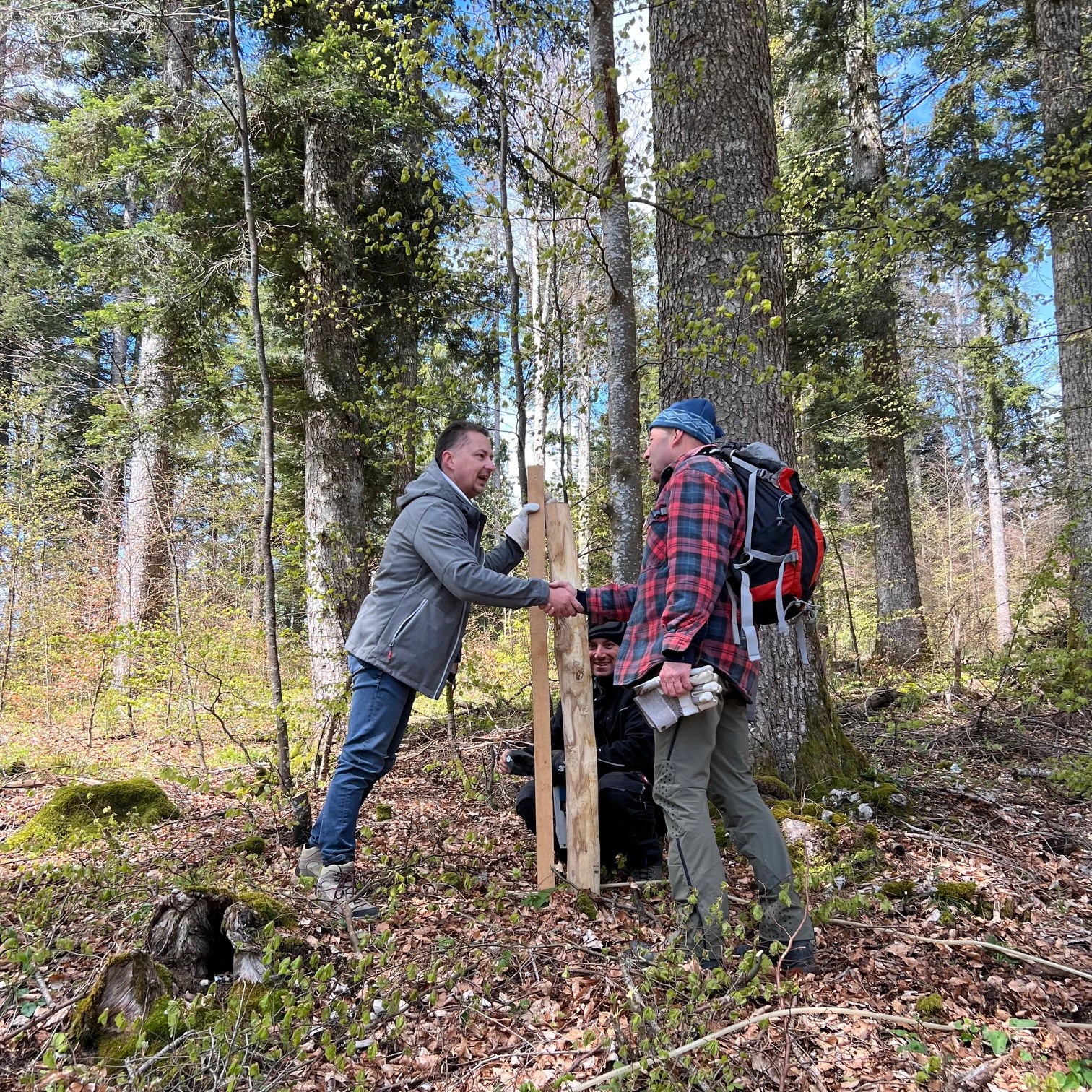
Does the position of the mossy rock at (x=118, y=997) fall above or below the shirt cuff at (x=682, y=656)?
below

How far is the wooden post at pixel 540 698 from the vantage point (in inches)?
132

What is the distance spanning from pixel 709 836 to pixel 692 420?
1.74 metres

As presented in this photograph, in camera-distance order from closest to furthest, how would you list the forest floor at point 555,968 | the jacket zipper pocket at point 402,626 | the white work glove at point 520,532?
the forest floor at point 555,968
the jacket zipper pocket at point 402,626
the white work glove at point 520,532

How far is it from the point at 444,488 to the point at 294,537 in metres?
2.77

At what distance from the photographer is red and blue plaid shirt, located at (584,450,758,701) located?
2.65 metres

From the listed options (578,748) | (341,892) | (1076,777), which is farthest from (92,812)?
(1076,777)

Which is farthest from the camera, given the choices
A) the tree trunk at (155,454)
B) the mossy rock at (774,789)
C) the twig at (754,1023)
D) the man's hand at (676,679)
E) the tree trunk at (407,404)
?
the tree trunk at (155,454)

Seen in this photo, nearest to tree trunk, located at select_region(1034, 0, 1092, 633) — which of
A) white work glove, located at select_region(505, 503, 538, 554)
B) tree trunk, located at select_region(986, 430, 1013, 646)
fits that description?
white work glove, located at select_region(505, 503, 538, 554)

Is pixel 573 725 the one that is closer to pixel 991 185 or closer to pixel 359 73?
pixel 359 73

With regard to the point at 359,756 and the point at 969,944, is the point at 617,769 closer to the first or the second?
the point at 359,756

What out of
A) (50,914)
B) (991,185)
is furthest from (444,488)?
(991,185)

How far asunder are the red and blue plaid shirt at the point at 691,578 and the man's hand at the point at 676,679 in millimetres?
46

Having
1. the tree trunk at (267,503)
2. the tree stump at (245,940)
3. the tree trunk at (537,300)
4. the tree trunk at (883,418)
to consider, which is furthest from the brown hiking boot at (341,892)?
the tree trunk at (883,418)

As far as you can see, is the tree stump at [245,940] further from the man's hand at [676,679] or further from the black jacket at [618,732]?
the man's hand at [676,679]
